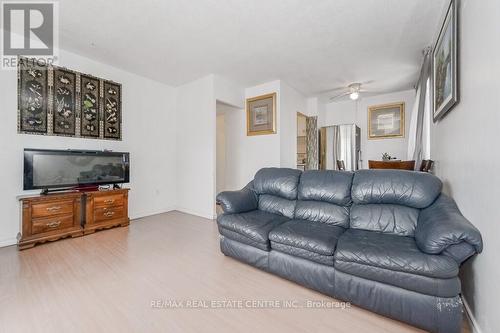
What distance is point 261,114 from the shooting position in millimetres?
4625

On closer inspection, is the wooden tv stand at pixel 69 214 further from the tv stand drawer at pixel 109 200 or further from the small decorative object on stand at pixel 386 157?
the small decorative object on stand at pixel 386 157

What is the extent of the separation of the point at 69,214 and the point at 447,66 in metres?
4.70

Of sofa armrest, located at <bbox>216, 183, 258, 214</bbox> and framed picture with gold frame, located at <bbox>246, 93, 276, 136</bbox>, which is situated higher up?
framed picture with gold frame, located at <bbox>246, 93, 276, 136</bbox>

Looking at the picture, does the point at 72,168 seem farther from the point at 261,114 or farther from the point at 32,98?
the point at 261,114

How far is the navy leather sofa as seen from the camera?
1330mm

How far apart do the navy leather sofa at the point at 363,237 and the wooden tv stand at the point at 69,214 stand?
205 centimetres

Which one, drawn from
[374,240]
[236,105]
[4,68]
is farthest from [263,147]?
[4,68]

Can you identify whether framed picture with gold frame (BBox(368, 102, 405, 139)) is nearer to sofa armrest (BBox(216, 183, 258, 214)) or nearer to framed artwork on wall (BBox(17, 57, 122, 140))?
sofa armrest (BBox(216, 183, 258, 214))

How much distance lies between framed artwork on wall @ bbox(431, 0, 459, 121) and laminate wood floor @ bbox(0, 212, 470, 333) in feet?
6.10

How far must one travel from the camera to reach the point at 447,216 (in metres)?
1.50

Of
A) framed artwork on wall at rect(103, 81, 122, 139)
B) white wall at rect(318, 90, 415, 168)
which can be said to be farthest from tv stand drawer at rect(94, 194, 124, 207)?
white wall at rect(318, 90, 415, 168)

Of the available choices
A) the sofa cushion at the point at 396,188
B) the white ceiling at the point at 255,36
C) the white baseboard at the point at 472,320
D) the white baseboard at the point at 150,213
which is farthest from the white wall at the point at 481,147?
the white baseboard at the point at 150,213

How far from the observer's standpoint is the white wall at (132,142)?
9.09ft

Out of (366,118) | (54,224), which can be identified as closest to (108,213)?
(54,224)
